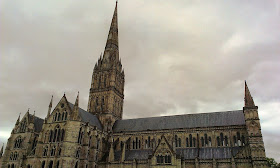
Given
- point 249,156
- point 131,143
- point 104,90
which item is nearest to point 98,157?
point 131,143

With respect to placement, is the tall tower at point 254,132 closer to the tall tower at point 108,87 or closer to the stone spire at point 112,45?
the tall tower at point 108,87

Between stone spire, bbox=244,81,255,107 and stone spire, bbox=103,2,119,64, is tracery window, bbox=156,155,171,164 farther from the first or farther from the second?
stone spire, bbox=103,2,119,64

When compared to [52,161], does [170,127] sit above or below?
above

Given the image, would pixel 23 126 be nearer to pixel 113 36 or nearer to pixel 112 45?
pixel 112 45

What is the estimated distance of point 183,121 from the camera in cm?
6041

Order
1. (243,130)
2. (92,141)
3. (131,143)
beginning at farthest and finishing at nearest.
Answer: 1. (131,143)
2. (92,141)
3. (243,130)

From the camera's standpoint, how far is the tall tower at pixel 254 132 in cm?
4394

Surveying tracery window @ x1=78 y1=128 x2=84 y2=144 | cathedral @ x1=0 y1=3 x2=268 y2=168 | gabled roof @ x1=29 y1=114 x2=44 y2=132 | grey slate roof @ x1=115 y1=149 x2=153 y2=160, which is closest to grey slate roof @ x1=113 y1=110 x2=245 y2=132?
cathedral @ x1=0 y1=3 x2=268 y2=168

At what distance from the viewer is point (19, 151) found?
5862cm

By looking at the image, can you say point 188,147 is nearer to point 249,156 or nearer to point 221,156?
point 221,156

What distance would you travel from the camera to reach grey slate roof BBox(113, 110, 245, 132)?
183ft

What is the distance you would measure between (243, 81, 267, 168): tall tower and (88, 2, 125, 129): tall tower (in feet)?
120

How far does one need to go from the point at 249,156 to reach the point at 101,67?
49.8 metres

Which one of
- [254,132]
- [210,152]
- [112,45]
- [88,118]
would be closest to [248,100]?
[254,132]
